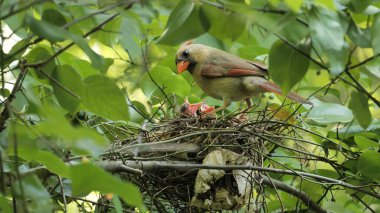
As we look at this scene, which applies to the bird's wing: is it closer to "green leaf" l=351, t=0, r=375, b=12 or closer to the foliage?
the foliage

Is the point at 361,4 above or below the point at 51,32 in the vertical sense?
above

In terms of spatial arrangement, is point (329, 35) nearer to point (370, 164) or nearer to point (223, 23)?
point (223, 23)

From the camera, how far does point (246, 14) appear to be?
6.63 ft

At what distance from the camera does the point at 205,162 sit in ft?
12.5

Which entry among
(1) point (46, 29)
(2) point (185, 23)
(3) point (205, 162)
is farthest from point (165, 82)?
(1) point (46, 29)

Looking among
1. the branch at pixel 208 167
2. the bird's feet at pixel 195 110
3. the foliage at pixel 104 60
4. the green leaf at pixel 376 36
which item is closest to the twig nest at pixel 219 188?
the branch at pixel 208 167

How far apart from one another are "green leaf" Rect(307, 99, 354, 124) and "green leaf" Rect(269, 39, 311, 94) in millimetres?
1956

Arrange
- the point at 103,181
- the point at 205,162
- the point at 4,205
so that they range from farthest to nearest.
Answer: the point at 205,162
the point at 4,205
the point at 103,181

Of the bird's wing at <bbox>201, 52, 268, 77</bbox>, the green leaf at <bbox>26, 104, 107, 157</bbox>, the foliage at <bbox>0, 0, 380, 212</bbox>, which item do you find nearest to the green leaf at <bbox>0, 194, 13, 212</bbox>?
the foliage at <bbox>0, 0, 380, 212</bbox>

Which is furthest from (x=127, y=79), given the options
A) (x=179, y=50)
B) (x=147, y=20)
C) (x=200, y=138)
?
(x=147, y=20)

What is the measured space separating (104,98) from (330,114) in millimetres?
2060

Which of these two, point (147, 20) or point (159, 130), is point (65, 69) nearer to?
point (147, 20)

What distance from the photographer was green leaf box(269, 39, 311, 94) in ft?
7.07

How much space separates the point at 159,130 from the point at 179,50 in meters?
1.22
